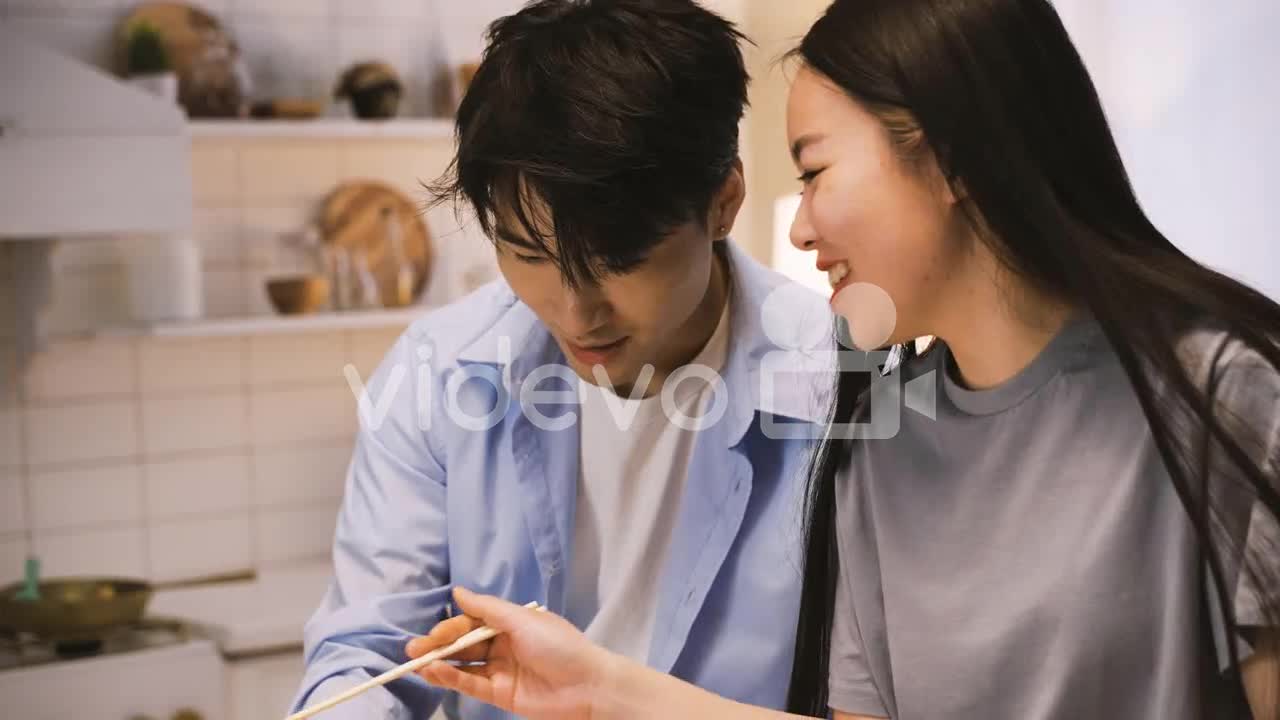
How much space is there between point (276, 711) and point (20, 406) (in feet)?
2.90

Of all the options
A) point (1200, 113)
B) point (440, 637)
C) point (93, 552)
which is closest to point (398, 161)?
point (93, 552)

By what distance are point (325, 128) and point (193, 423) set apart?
751 millimetres

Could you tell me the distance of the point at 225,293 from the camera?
287 centimetres

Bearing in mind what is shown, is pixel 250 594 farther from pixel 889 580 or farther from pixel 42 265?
pixel 889 580

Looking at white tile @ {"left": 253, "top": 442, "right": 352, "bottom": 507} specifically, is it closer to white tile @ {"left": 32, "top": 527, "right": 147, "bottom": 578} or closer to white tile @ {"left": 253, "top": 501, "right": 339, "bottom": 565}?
white tile @ {"left": 253, "top": 501, "right": 339, "bottom": 565}

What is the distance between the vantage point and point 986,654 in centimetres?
96

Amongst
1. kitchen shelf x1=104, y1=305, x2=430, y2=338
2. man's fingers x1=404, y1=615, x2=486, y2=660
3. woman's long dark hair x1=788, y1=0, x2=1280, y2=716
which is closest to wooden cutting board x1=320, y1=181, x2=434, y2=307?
kitchen shelf x1=104, y1=305, x2=430, y2=338

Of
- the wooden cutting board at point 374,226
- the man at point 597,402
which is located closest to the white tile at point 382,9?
the wooden cutting board at point 374,226

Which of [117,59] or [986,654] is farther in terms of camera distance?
[117,59]

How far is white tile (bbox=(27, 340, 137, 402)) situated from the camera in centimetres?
272

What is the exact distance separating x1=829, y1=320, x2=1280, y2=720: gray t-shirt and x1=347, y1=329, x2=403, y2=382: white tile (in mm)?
2123

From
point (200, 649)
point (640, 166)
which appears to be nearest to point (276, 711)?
point (200, 649)

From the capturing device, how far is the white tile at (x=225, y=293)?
2852mm

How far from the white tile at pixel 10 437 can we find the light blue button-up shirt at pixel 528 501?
1630 mm
